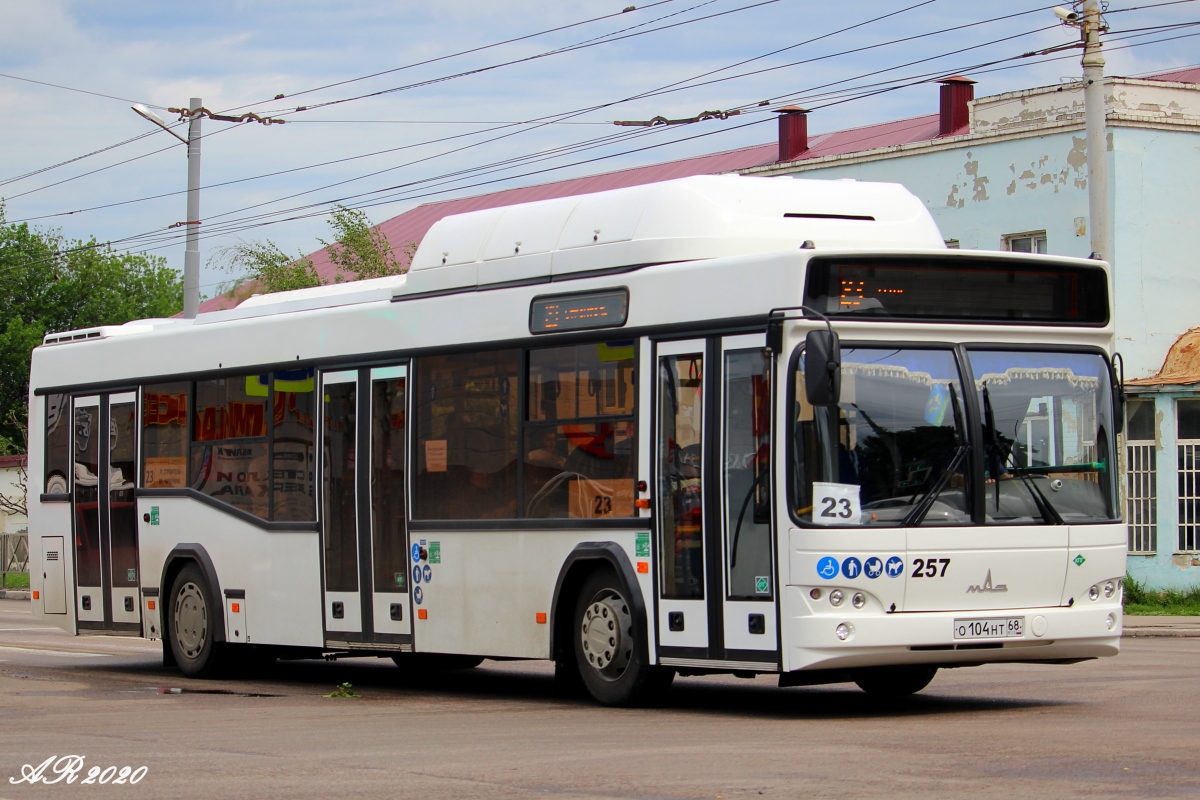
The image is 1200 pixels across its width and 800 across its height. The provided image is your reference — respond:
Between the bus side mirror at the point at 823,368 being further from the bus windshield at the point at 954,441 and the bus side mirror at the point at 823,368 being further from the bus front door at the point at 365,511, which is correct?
the bus front door at the point at 365,511

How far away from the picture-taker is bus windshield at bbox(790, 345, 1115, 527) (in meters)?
11.3

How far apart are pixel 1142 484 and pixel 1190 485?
0.74 metres

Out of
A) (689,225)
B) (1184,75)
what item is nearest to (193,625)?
(689,225)

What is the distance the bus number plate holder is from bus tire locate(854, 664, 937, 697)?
1.49 m

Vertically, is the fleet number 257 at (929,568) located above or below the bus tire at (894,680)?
above

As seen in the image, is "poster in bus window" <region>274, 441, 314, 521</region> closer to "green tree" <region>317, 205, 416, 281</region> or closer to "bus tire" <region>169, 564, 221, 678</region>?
"bus tire" <region>169, 564, 221, 678</region>

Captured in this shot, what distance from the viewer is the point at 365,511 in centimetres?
1483

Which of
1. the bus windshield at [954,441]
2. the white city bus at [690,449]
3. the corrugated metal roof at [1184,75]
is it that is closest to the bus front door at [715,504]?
the white city bus at [690,449]

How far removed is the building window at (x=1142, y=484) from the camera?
29.3m

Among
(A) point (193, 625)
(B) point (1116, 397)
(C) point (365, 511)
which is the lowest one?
(A) point (193, 625)

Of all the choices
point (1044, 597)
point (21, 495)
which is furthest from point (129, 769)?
point (21, 495)

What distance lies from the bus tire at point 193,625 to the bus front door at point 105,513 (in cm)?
56

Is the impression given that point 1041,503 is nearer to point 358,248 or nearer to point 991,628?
point 991,628

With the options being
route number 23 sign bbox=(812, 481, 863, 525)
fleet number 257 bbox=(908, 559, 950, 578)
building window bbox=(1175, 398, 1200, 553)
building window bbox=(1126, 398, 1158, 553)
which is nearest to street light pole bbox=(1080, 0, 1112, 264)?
building window bbox=(1175, 398, 1200, 553)
